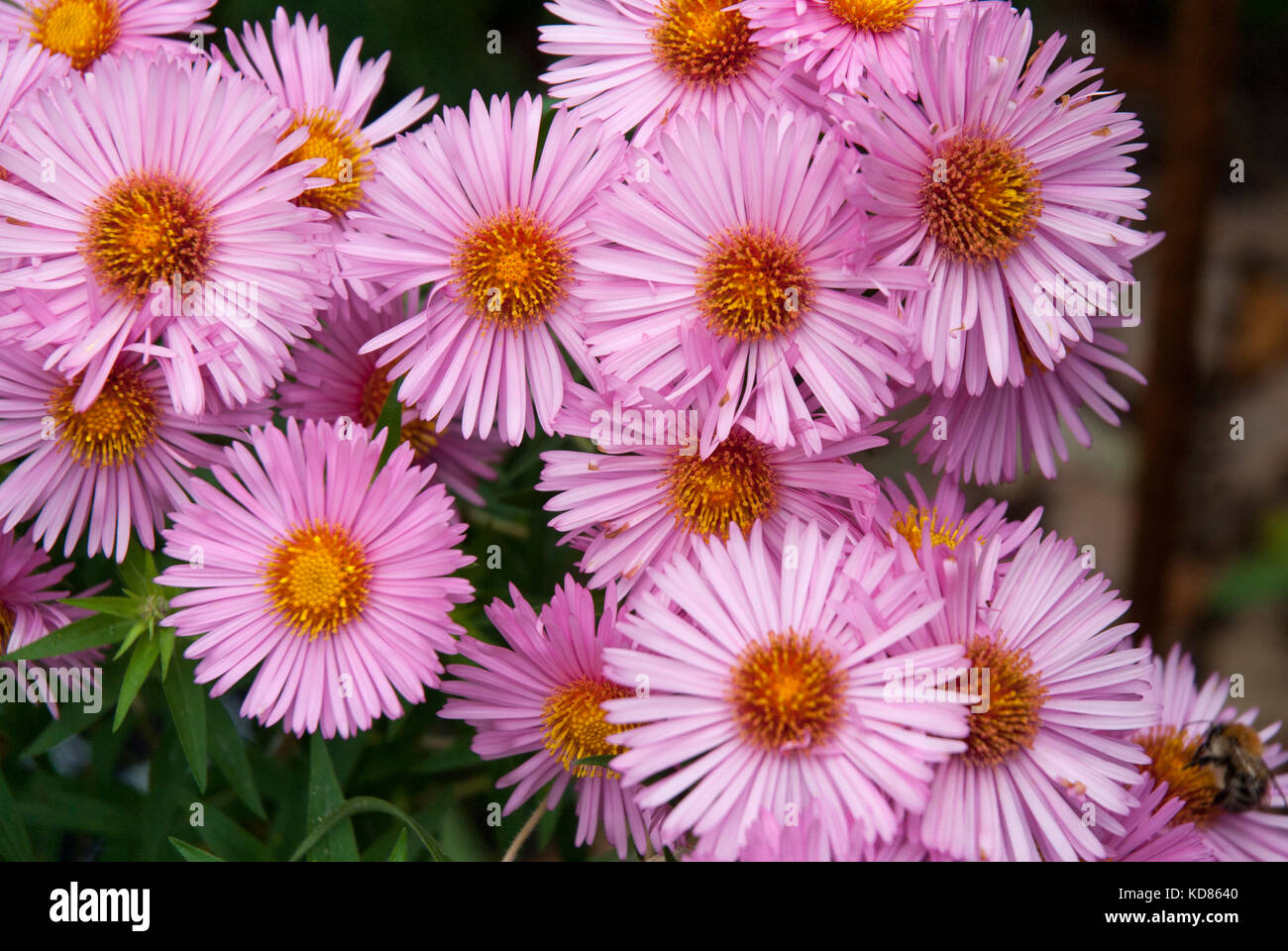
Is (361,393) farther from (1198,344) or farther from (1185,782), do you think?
(1198,344)

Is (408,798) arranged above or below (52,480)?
below

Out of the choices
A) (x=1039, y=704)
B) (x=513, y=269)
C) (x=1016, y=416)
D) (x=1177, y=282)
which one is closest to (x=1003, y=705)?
(x=1039, y=704)

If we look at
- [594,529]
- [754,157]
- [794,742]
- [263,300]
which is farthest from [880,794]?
[263,300]

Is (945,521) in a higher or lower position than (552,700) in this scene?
higher

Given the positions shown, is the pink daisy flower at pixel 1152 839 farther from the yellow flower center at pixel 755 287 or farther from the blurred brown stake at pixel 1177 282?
the blurred brown stake at pixel 1177 282

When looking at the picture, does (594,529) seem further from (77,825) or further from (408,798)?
(77,825)

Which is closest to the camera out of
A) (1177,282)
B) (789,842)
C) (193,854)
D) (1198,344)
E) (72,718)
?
(789,842)

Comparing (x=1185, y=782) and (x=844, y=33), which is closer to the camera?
(x=844, y=33)
